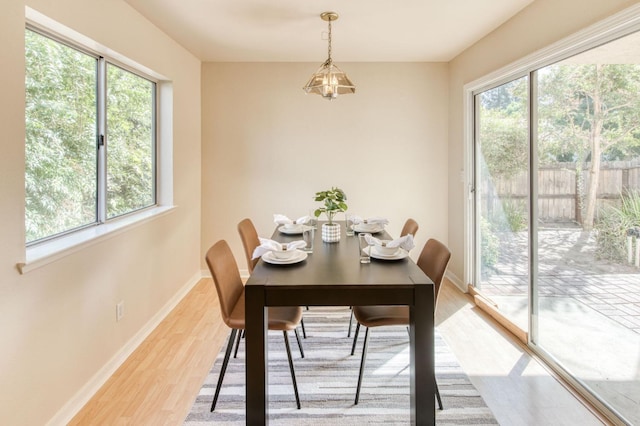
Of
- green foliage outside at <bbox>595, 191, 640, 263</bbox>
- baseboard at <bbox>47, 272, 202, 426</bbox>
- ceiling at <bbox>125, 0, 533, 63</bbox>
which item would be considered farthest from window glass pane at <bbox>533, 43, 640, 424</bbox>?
baseboard at <bbox>47, 272, 202, 426</bbox>

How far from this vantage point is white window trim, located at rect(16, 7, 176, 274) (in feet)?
6.35

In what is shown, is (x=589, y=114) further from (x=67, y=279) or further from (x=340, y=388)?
(x=67, y=279)

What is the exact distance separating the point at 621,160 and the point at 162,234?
3231mm

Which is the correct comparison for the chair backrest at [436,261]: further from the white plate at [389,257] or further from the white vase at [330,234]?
the white vase at [330,234]

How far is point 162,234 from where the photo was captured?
3.42 m

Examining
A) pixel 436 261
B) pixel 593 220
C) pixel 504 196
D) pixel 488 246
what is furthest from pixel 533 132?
pixel 436 261

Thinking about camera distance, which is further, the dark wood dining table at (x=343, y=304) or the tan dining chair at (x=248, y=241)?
the tan dining chair at (x=248, y=241)

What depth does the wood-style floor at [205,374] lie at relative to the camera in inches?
81.5

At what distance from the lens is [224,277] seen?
2.14 metres

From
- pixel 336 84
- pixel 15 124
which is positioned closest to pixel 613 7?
pixel 336 84

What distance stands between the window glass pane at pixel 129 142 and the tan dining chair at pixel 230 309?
113 cm

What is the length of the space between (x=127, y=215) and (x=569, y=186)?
306 centimetres

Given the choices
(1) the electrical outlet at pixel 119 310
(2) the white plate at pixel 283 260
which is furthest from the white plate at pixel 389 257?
(1) the electrical outlet at pixel 119 310

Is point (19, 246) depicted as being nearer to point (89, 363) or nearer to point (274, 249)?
point (89, 363)
